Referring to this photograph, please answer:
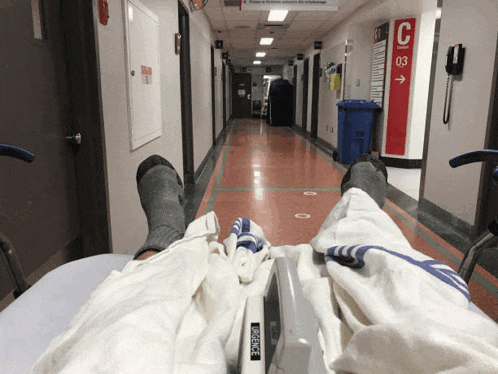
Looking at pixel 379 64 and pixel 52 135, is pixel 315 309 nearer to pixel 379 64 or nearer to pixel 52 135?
pixel 52 135

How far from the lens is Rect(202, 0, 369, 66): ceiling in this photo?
6.20 metres

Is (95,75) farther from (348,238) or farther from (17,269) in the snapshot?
(348,238)

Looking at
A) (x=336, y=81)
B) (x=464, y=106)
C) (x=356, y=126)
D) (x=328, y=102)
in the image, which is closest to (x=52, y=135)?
(x=464, y=106)

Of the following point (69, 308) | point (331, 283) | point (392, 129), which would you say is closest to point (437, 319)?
point (331, 283)

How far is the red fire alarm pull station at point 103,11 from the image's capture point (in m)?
1.84

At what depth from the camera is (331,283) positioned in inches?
35.0

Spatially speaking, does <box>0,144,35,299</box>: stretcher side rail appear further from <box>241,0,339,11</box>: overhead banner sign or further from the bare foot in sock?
<box>241,0,339,11</box>: overhead banner sign

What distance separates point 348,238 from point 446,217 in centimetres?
268

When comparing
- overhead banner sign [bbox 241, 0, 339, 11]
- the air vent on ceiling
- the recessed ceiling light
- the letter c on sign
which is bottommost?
the letter c on sign

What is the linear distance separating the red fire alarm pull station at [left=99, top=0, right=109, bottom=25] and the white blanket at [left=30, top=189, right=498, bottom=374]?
1.31m

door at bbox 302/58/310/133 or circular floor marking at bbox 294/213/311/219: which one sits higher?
door at bbox 302/58/310/133

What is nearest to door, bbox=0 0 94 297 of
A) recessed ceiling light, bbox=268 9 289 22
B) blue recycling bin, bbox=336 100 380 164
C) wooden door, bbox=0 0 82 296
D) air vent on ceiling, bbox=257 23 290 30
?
wooden door, bbox=0 0 82 296

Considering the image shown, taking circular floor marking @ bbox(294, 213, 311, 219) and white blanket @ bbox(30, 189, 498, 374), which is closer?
white blanket @ bbox(30, 189, 498, 374)

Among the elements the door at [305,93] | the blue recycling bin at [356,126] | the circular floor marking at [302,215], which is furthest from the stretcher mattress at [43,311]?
the door at [305,93]
